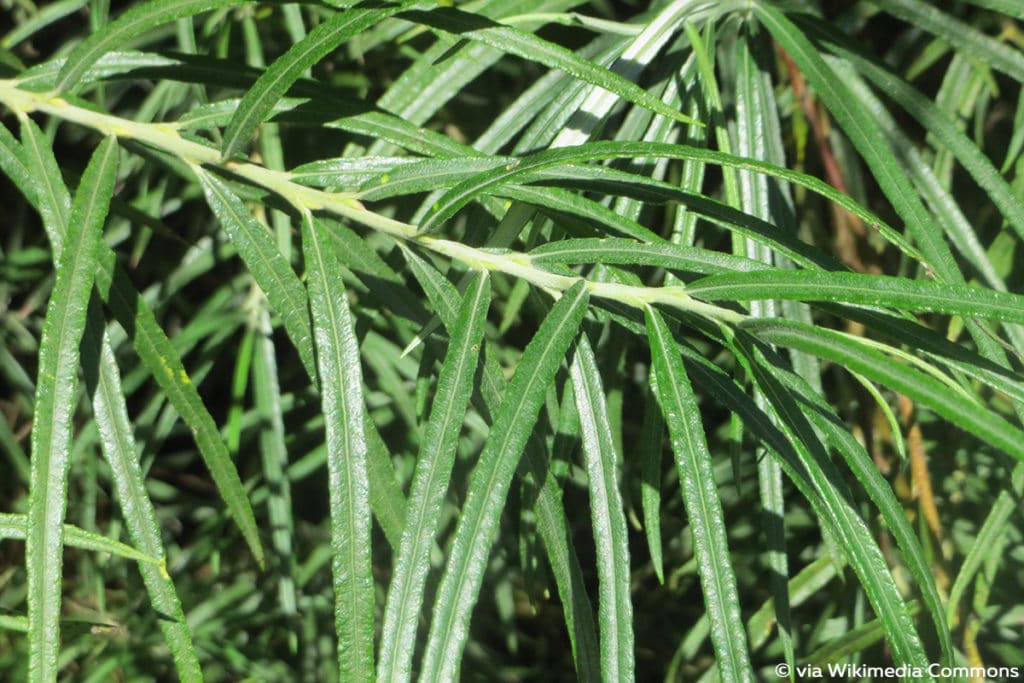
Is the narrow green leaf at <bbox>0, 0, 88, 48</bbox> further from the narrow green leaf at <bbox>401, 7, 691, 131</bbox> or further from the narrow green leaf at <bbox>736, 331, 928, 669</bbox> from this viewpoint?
the narrow green leaf at <bbox>736, 331, 928, 669</bbox>

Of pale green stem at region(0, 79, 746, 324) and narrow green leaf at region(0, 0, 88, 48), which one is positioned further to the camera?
narrow green leaf at region(0, 0, 88, 48)

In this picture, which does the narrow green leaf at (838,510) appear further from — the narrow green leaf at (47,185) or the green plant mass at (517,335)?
the narrow green leaf at (47,185)

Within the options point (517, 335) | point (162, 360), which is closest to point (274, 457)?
point (517, 335)

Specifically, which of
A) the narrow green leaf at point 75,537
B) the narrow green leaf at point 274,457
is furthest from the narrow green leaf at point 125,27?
the narrow green leaf at point 274,457

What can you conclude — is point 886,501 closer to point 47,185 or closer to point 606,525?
point 606,525

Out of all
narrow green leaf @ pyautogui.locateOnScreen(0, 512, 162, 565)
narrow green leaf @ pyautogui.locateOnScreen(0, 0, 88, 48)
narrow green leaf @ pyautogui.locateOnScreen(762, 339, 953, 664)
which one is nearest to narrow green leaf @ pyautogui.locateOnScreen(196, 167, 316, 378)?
narrow green leaf @ pyautogui.locateOnScreen(0, 512, 162, 565)

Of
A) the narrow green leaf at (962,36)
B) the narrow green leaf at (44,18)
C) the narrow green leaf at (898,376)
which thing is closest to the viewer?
the narrow green leaf at (898,376)
